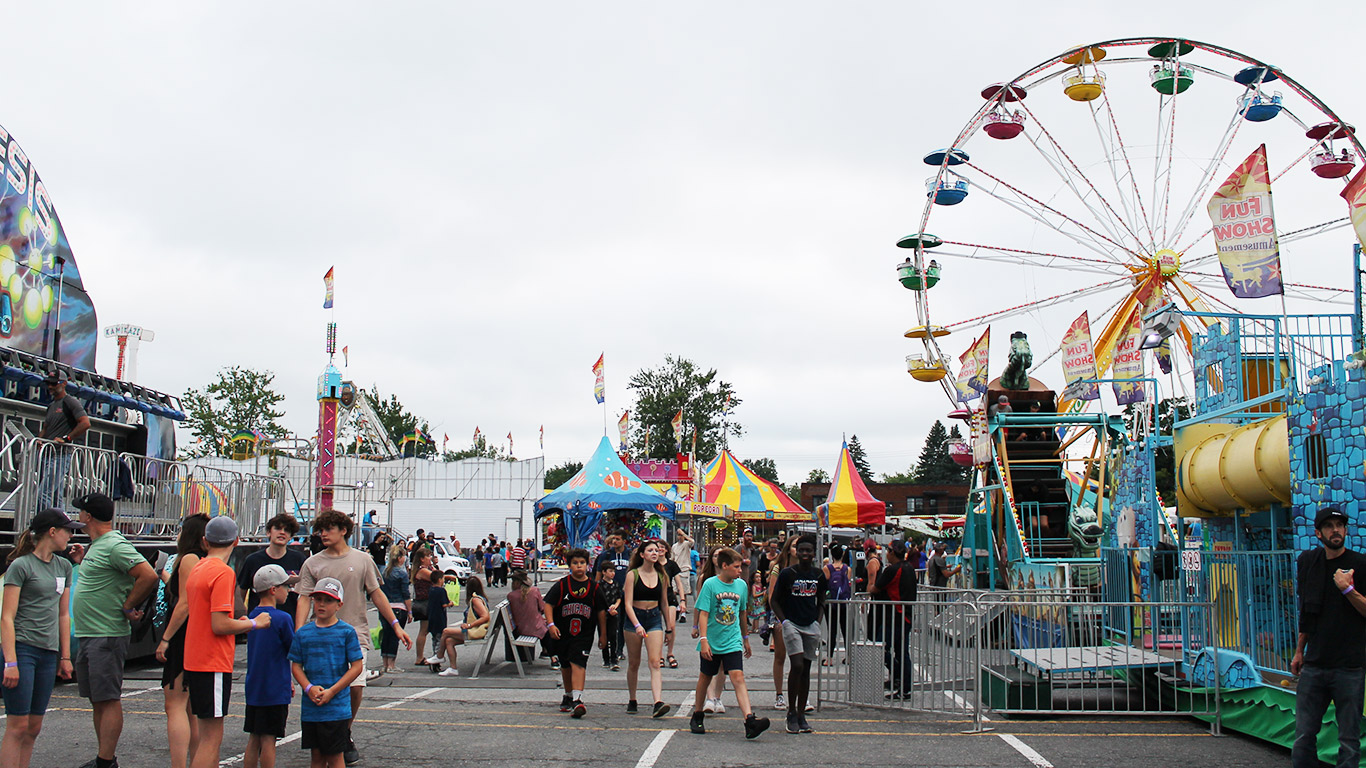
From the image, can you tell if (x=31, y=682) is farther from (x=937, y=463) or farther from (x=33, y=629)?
(x=937, y=463)

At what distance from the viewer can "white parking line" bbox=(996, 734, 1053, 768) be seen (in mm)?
7520

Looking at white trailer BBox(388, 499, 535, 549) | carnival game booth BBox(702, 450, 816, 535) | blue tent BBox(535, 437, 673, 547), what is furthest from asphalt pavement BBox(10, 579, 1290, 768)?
white trailer BBox(388, 499, 535, 549)

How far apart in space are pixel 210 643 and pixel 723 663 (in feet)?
13.8

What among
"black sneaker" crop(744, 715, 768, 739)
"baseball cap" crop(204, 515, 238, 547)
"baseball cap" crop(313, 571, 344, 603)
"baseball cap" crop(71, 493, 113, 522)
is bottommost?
"black sneaker" crop(744, 715, 768, 739)

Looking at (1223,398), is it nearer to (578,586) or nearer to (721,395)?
(578,586)

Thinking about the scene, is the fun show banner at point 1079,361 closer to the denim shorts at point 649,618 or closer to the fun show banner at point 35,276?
the denim shorts at point 649,618

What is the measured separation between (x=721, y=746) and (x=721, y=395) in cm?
8074

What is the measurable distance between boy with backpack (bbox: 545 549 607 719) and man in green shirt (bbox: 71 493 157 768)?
3.84 m

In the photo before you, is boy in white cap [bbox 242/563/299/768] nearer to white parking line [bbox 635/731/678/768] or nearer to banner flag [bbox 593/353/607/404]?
white parking line [bbox 635/731/678/768]

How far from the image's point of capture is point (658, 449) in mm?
87250

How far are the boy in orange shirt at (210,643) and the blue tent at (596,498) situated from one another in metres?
19.3

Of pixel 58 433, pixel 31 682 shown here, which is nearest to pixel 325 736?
pixel 31 682

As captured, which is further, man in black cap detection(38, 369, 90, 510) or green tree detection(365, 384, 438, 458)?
green tree detection(365, 384, 438, 458)

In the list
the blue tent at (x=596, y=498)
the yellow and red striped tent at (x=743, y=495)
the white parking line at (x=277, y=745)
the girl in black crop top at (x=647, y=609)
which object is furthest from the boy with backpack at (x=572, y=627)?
the yellow and red striped tent at (x=743, y=495)
